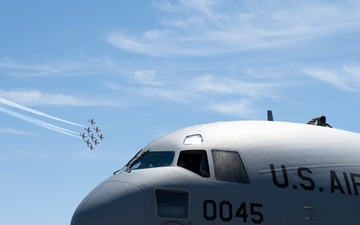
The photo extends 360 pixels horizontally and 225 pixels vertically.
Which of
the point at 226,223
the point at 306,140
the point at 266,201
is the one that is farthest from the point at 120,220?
the point at 306,140

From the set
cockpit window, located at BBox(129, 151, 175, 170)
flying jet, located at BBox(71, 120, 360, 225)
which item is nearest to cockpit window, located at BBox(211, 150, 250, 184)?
flying jet, located at BBox(71, 120, 360, 225)

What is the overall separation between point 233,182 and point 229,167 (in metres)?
0.47

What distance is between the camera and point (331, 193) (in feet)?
60.8

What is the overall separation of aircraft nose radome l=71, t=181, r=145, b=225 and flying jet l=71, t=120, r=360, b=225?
0.08 feet

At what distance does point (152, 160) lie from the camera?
18.8 meters

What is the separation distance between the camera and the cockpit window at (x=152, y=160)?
725 inches

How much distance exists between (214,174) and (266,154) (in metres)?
1.74

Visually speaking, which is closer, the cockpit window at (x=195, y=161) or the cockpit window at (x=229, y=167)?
the cockpit window at (x=229, y=167)

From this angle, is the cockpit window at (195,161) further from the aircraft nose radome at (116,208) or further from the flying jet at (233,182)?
the aircraft nose radome at (116,208)

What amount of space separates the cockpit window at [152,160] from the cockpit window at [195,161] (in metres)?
0.31

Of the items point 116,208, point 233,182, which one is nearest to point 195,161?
point 233,182

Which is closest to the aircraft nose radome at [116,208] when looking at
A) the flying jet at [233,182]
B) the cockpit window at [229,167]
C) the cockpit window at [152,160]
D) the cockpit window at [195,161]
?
the flying jet at [233,182]

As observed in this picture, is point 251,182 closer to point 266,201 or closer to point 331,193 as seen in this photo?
point 266,201

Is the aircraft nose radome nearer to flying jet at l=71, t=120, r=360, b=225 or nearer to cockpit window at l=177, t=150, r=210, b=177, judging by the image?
flying jet at l=71, t=120, r=360, b=225
